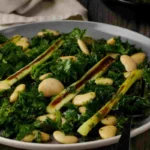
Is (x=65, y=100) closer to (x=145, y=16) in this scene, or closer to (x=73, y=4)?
(x=145, y=16)

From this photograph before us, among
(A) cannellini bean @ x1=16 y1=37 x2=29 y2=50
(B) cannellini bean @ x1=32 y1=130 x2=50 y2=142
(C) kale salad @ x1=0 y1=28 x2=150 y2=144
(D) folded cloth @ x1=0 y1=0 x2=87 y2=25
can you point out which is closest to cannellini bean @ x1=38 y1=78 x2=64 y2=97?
(C) kale salad @ x1=0 y1=28 x2=150 y2=144

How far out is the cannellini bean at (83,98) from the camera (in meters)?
0.90

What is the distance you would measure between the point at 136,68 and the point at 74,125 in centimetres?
23

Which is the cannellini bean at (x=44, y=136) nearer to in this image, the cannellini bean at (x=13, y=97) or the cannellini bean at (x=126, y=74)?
the cannellini bean at (x=13, y=97)

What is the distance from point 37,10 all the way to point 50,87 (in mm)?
666

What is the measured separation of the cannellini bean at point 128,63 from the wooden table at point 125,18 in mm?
157

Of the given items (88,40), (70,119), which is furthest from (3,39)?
(70,119)

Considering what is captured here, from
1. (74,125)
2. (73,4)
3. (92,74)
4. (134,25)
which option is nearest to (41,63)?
(92,74)

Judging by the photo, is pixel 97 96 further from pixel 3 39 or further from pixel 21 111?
pixel 3 39

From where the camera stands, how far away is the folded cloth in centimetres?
149

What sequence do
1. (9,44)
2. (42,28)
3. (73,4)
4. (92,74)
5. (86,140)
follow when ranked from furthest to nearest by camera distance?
(73,4) → (42,28) → (9,44) → (92,74) → (86,140)

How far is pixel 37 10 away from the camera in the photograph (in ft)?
5.16

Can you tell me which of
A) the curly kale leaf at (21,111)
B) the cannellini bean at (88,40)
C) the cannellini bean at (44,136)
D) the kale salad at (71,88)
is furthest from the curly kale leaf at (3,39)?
the cannellini bean at (44,136)

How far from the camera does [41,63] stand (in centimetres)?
105
